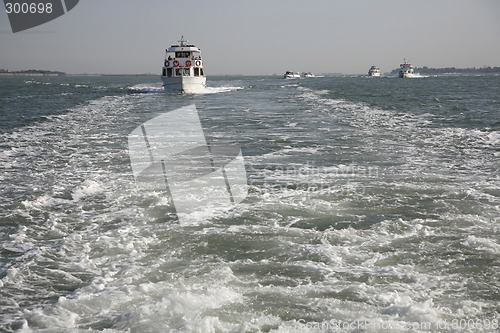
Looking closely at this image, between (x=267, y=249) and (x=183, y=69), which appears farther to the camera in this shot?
(x=183, y=69)

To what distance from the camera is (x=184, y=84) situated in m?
47.5

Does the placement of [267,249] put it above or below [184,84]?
above

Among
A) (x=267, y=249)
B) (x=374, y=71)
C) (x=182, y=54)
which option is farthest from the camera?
(x=374, y=71)

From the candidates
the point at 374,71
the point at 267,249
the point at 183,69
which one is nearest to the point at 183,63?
the point at 183,69

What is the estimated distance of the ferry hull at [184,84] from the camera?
4738cm

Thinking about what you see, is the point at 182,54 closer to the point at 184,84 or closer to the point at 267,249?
the point at 184,84

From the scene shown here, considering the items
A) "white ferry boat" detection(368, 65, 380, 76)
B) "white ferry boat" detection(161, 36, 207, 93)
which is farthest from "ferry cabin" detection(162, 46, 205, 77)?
"white ferry boat" detection(368, 65, 380, 76)

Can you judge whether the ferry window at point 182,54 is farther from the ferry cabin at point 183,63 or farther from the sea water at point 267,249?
the sea water at point 267,249

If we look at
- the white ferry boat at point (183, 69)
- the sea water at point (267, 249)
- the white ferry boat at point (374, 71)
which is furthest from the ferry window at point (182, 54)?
the white ferry boat at point (374, 71)

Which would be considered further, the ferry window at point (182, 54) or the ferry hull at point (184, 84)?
the ferry window at point (182, 54)

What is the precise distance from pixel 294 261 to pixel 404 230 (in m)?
2.07

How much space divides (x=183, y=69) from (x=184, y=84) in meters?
3.55

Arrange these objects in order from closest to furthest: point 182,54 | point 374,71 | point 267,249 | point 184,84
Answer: point 267,249 → point 184,84 → point 182,54 → point 374,71

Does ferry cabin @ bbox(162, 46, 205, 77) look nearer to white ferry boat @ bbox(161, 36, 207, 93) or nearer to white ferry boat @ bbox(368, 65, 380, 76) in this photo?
white ferry boat @ bbox(161, 36, 207, 93)
